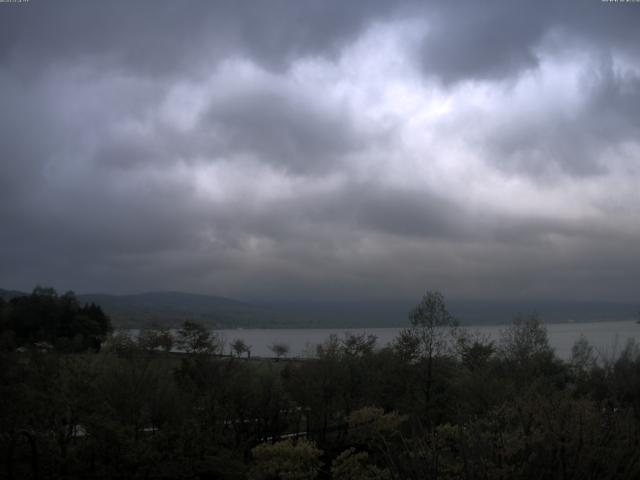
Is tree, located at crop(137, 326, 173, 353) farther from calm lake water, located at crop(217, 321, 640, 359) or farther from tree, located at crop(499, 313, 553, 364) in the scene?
tree, located at crop(499, 313, 553, 364)

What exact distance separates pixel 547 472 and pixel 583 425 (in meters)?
1.00

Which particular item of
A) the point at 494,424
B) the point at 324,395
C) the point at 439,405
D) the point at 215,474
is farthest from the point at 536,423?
the point at 439,405

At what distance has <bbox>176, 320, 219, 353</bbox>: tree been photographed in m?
35.8

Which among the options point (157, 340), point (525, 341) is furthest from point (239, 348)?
point (525, 341)

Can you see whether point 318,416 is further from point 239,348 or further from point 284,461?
point 239,348

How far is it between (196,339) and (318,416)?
11.2 meters

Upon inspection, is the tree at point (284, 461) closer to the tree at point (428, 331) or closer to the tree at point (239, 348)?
the tree at point (428, 331)

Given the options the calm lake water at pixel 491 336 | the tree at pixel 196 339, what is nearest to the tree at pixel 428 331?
the calm lake water at pixel 491 336

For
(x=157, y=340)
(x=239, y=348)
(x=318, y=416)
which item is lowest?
(x=318, y=416)

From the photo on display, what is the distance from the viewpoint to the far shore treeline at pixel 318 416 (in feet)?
36.2

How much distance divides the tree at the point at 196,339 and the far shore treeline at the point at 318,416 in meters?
0.10

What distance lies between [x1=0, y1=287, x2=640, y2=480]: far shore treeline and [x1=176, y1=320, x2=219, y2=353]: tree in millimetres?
103

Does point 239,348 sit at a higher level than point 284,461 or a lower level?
higher

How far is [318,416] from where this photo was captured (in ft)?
92.3
